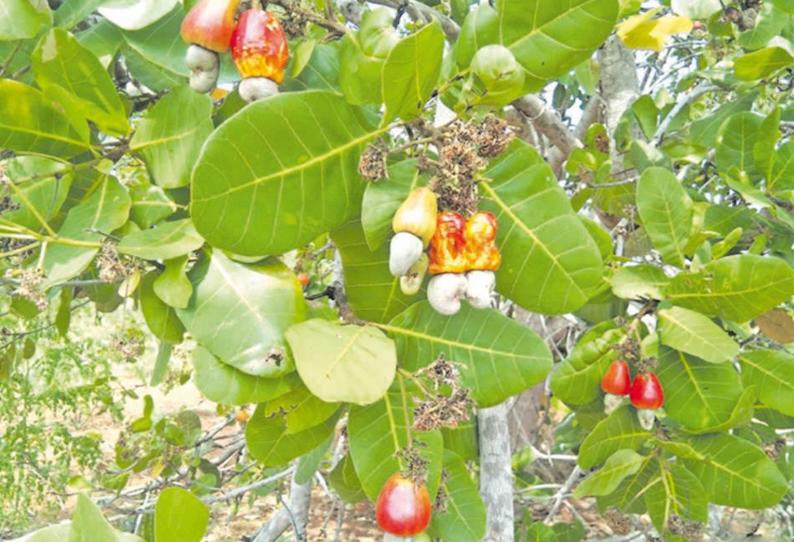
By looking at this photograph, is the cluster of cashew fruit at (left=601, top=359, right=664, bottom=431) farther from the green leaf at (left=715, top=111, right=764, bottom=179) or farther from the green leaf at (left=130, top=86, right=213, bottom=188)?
the green leaf at (left=130, top=86, right=213, bottom=188)

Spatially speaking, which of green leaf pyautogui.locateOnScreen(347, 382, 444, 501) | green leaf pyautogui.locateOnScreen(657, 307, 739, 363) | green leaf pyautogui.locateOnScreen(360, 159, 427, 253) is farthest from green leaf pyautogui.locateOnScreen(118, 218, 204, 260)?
green leaf pyautogui.locateOnScreen(657, 307, 739, 363)

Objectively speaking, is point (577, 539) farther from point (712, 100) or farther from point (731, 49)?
point (712, 100)

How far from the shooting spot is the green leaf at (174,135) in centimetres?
93

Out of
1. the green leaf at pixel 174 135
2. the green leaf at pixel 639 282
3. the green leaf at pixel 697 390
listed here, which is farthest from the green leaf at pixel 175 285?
the green leaf at pixel 697 390

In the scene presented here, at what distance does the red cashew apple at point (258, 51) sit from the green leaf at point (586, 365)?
0.71 m

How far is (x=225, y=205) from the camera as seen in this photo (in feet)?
2.57

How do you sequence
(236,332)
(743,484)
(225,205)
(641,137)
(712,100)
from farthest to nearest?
(712,100) < (641,137) < (743,484) < (236,332) < (225,205)

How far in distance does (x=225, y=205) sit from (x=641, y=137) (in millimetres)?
1320

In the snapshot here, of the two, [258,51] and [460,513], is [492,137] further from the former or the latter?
[460,513]

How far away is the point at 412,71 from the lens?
768mm

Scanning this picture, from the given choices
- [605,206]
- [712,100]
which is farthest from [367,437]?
[712,100]

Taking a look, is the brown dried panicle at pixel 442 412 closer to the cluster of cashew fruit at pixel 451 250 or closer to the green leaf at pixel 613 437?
the cluster of cashew fruit at pixel 451 250

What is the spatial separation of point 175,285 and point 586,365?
71 cm

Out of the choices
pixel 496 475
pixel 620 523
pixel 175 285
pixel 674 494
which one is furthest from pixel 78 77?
pixel 620 523
